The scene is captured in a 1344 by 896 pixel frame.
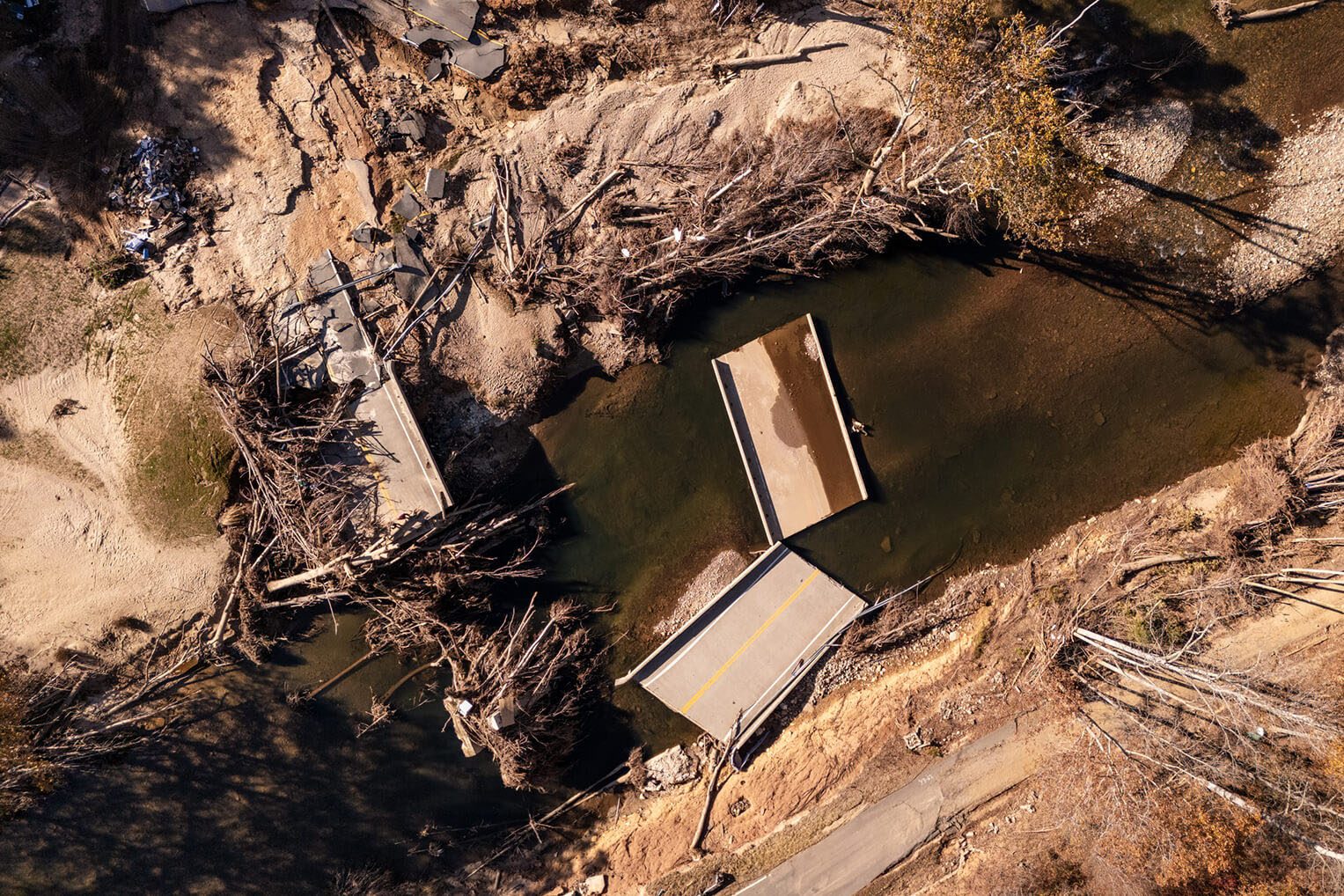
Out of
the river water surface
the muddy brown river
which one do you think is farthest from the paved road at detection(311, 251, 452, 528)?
the river water surface

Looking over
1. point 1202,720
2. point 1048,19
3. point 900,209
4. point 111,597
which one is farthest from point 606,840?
point 1048,19

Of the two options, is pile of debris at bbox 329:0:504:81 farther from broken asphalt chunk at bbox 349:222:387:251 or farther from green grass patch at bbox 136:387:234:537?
green grass patch at bbox 136:387:234:537

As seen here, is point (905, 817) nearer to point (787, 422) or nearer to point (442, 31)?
point (787, 422)

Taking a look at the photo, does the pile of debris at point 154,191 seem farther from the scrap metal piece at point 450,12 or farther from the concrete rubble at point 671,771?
the concrete rubble at point 671,771

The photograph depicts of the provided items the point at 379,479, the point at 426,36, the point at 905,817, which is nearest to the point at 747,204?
the point at 426,36

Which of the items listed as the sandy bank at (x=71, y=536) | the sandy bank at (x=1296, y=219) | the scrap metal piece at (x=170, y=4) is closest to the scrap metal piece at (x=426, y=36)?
the scrap metal piece at (x=170, y=4)

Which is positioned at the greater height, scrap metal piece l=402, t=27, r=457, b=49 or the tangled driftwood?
scrap metal piece l=402, t=27, r=457, b=49
